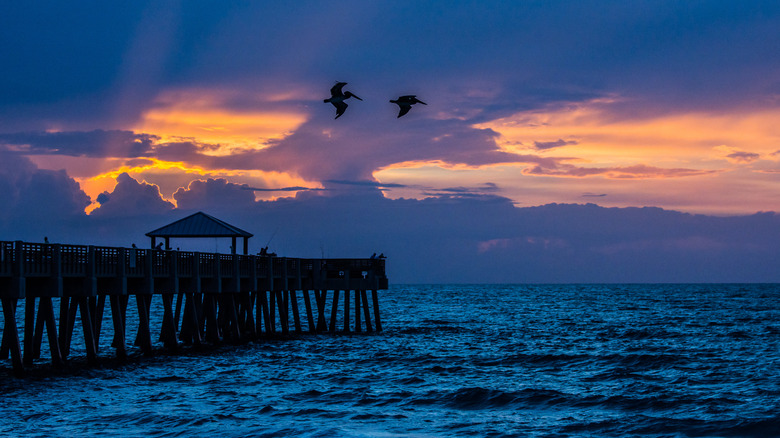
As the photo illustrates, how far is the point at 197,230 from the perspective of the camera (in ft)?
137

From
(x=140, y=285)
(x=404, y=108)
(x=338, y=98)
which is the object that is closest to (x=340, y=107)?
(x=338, y=98)

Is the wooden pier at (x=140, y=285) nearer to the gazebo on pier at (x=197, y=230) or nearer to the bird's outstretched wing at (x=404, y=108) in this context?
the gazebo on pier at (x=197, y=230)

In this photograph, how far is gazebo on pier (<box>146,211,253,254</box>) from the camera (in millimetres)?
41469

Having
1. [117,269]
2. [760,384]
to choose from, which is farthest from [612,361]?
[117,269]

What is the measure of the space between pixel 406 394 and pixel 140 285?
10738mm

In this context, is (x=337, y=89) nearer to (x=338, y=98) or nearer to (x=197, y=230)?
(x=338, y=98)

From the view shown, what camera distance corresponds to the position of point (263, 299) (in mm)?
43656

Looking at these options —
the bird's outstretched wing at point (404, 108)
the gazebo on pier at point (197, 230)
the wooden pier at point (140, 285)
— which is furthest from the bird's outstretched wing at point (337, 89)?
the gazebo on pier at point (197, 230)

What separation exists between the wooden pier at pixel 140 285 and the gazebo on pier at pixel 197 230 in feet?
6.49

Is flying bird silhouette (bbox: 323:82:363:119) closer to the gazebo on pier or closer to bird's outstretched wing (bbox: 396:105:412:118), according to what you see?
bird's outstretched wing (bbox: 396:105:412:118)

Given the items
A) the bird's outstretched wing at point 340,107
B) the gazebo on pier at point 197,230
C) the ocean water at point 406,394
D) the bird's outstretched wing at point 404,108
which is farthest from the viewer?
the gazebo on pier at point 197,230

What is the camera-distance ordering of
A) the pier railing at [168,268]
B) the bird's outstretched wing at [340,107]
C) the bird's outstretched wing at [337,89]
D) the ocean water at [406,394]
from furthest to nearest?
1. the pier railing at [168,268]
2. the ocean water at [406,394]
3. the bird's outstretched wing at [337,89]
4. the bird's outstretched wing at [340,107]

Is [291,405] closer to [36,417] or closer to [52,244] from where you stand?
[36,417]

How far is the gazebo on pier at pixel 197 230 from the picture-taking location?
1633 inches
